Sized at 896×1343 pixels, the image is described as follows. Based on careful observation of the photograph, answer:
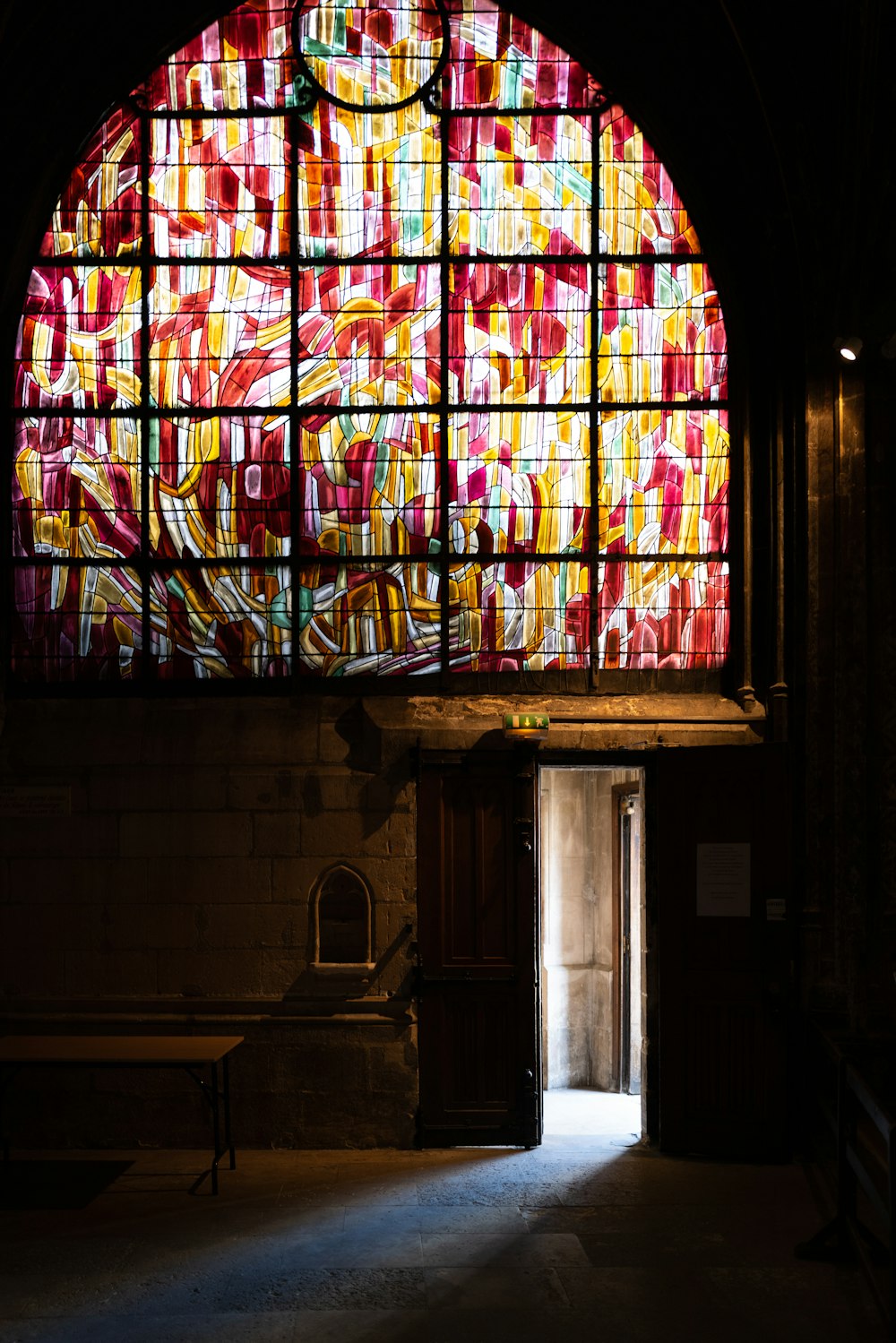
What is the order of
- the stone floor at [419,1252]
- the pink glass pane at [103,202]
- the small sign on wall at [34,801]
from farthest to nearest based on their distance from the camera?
the pink glass pane at [103,202] < the small sign on wall at [34,801] < the stone floor at [419,1252]

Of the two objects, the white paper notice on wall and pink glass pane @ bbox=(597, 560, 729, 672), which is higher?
pink glass pane @ bbox=(597, 560, 729, 672)

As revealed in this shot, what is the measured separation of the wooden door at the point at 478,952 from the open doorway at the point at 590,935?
203 cm

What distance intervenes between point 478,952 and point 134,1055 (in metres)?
1.83

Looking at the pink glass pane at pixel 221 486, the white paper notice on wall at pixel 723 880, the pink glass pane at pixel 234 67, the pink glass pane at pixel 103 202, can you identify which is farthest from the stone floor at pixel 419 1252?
the pink glass pane at pixel 234 67

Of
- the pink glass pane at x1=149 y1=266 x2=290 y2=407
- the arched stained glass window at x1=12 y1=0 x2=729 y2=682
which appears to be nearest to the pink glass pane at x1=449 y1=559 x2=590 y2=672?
the arched stained glass window at x1=12 y1=0 x2=729 y2=682

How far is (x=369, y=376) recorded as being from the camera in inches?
287

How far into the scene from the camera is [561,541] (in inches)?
287

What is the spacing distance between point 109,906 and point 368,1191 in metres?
2.00

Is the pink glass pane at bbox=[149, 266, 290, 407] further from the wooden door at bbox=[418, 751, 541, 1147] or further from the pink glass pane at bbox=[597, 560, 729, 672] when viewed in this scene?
the wooden door at bbox=[418, 751, 541, 1147]

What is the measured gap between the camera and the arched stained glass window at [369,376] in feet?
23.8

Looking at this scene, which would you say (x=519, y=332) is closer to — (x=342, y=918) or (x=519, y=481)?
(x=519, y=481)

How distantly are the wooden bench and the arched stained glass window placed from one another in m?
1.90

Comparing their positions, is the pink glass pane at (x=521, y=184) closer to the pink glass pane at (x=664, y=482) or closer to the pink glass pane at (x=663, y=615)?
the pink glass pane at (x=664, y=482)

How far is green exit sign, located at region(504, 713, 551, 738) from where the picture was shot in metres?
6.82
